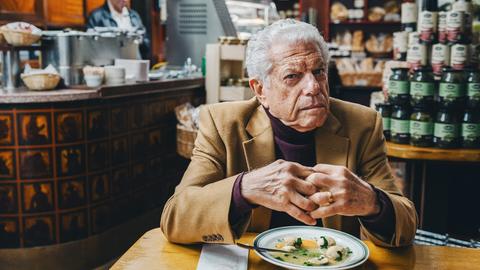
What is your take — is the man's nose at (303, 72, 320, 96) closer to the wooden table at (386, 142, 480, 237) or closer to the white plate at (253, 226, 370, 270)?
the white plate at (253, 226, 370, 270)

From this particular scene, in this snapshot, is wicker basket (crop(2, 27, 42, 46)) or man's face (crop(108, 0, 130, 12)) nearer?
wicker basket (crop(2, 27, 42, 46))

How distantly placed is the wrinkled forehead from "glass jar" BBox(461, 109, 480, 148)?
1.57m

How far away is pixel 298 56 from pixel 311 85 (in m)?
0.11

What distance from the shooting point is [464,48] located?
316 centimetres

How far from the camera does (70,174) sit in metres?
3.56

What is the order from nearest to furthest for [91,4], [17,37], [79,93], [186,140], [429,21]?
[429,21] < [79,93] < [17,37] < [186,140] < [91,4]

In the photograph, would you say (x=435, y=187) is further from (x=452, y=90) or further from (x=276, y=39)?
(x=276, y=39)

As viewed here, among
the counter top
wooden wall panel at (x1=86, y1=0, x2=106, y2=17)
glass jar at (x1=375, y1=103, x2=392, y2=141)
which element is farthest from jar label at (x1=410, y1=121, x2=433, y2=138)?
wooden wall panel at (x1=86, y1=0, x2=106, y2=17)

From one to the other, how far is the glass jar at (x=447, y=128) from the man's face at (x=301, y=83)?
1.45 m

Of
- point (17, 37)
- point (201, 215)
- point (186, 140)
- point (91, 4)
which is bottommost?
point (186, 140)

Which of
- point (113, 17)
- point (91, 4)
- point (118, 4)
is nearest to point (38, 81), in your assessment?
point (113, 17)

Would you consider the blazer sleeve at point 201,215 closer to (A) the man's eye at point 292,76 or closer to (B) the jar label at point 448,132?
(A) the man's eye at point 292,76

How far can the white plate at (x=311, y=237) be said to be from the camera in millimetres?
1406

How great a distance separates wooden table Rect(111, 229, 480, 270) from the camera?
147 cm
